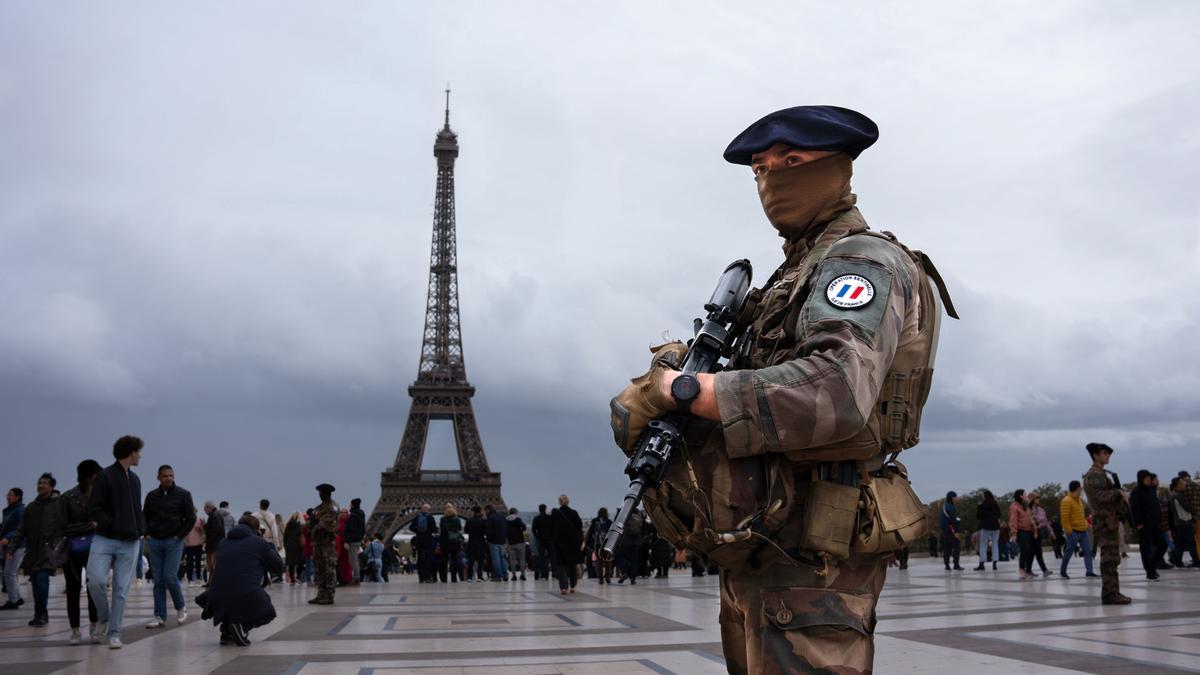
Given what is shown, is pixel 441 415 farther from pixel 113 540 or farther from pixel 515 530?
pixel 113 540

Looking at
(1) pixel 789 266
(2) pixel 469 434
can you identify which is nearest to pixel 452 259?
(2) pixel 469 434

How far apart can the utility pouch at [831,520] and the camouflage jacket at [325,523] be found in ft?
40.6

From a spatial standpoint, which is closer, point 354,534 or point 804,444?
point 804,444

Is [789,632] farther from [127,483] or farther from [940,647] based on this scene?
[127,483]

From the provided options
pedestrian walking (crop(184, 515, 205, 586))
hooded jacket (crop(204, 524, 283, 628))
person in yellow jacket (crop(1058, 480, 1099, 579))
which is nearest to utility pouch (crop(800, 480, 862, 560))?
hooded jacket (crop(204, 524, 283, 628))

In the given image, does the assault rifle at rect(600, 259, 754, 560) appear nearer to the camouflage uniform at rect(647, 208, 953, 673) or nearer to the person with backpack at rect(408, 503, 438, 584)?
the camouflage uniform at rect(647, 208, 953, 673)

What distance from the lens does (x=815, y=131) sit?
2387 millimetres

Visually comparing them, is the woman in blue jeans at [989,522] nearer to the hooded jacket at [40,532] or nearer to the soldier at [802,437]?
the hooded jacket at [40,532]

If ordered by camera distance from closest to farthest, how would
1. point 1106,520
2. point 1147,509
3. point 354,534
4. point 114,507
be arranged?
point 114,507, point 1106,520, point 1147,509, point 354,534

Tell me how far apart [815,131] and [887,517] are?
0.89m

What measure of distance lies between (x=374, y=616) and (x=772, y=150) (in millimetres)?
10264

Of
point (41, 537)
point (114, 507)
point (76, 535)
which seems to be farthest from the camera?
point (41, 537)

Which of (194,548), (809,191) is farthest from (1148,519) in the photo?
(194,548)

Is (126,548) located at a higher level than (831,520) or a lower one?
lower
